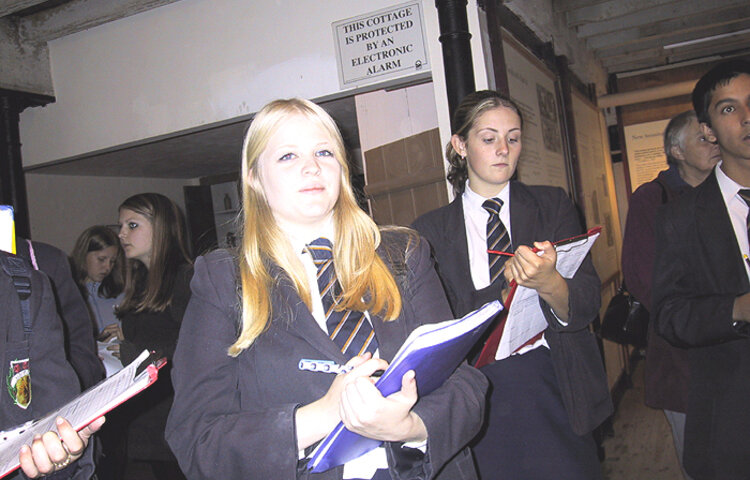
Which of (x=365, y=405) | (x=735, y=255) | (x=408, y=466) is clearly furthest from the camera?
(x=735, y=255)

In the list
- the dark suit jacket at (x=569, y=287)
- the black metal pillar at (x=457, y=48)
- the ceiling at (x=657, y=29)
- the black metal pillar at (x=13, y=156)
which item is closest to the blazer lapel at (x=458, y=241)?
the dark suit jacket at (x=569, y=287)

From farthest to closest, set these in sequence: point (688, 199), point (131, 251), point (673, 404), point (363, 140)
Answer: point (363, 140), point (131, 251), point (673, 404), point (688, 199)

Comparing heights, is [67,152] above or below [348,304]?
above

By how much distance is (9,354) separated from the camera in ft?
3.97

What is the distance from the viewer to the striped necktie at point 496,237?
1.80m

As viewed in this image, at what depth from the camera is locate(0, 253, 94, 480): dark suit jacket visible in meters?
1.21

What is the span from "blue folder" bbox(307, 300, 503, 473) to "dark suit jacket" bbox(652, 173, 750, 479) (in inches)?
34.5

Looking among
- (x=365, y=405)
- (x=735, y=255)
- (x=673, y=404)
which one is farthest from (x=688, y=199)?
(x=365, y=405)

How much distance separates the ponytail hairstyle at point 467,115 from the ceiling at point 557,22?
6.59 ft

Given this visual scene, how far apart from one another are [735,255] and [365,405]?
1256 mm

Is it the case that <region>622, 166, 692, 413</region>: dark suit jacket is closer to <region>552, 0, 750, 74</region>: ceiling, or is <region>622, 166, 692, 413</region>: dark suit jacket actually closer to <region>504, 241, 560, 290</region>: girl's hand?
<region>504, 241, 560, 290</region>: girl's hand

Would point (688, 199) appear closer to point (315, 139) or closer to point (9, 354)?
point (315, 139)

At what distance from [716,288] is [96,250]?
3.70 m

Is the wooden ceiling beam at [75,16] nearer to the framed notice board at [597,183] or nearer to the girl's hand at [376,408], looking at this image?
the framed notice board at [597,183]
